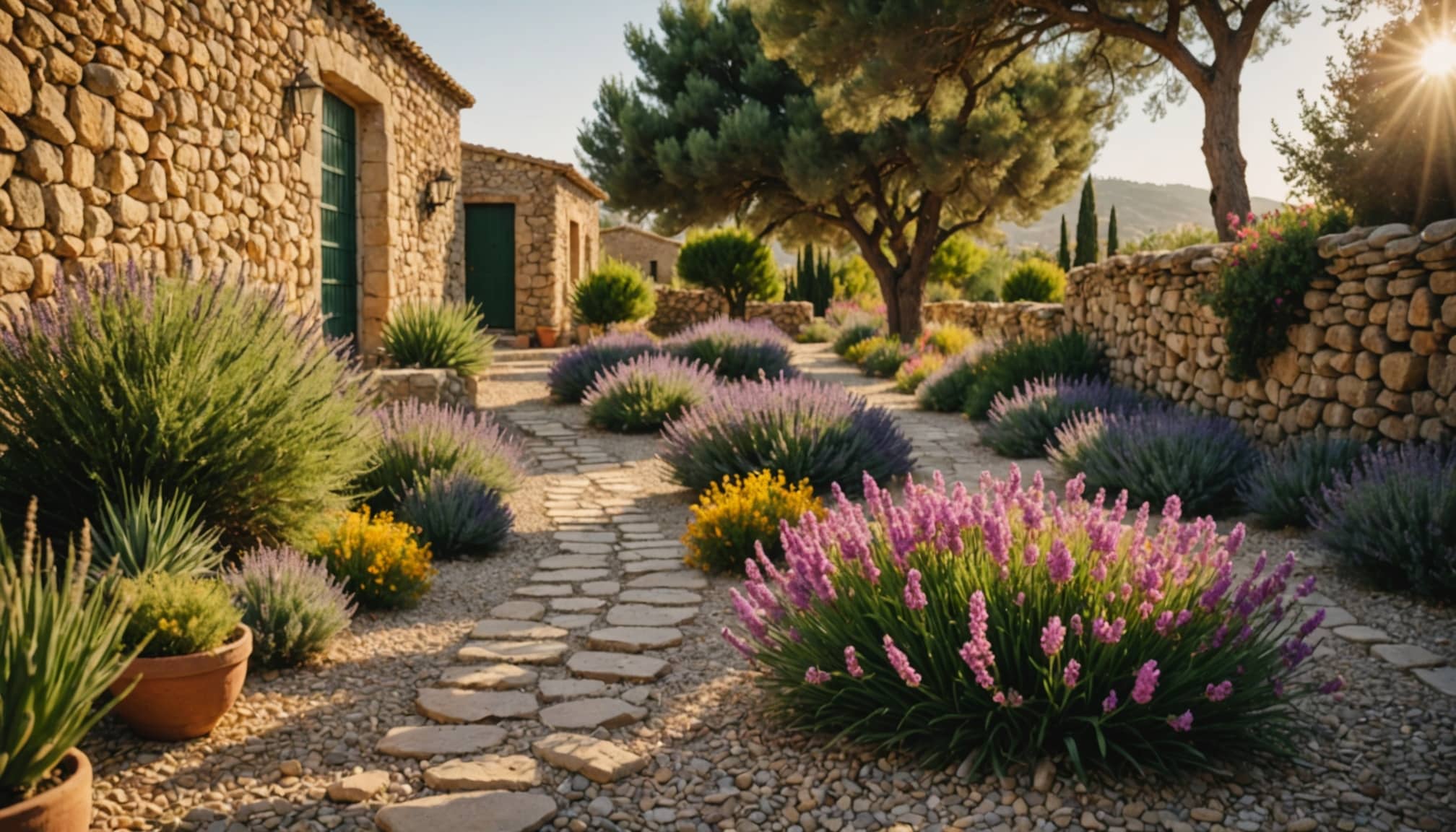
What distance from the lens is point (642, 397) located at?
8.70 meters

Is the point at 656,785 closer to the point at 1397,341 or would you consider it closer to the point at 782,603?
the point at 782,603

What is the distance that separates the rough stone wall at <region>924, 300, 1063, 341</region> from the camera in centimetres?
1136

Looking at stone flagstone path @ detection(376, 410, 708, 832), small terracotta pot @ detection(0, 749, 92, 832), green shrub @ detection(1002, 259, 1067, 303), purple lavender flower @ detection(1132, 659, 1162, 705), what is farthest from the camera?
green shrub @ detection(1002, 259, 1067, 303)

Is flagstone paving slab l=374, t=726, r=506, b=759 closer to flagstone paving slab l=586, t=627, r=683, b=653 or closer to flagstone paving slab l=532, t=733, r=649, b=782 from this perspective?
flagstone paving slab l=532, t=733, r=649, b=782

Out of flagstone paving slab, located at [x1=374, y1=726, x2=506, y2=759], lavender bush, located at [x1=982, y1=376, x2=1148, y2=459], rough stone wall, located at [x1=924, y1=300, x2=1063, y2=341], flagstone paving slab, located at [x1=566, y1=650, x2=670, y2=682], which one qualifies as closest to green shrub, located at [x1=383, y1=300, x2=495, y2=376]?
lavender bush, located at [x1=982, y1=376, x2=1148, y2=459]

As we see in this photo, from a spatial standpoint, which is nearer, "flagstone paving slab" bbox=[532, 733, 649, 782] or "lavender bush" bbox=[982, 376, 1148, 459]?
"flagstone paving slab" bbox=[532, 733, 649, 782]

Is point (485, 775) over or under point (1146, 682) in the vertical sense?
under

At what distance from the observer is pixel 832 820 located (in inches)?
97.7

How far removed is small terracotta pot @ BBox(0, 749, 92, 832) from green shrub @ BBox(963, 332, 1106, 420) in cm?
798

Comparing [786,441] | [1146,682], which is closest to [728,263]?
[786,441]

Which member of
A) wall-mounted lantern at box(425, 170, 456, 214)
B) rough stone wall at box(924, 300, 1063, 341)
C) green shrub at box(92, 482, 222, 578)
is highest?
wall-mounted lantern at box(425, 170, 456, 214)

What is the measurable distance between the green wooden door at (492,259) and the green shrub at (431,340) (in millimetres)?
6472

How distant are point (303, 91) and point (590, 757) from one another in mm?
6247

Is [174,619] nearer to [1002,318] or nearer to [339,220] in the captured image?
[339,220]
